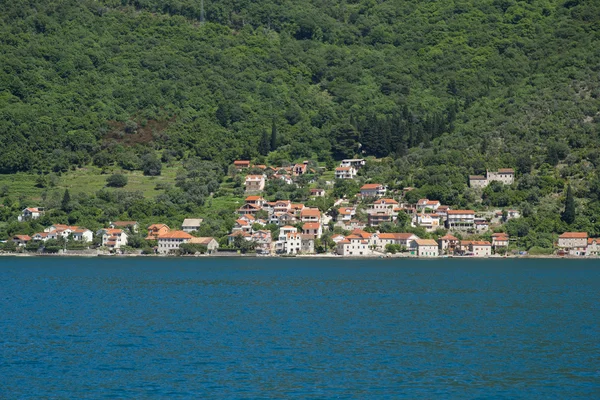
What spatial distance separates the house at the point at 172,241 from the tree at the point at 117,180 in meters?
18.2

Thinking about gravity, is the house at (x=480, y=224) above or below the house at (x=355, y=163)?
below

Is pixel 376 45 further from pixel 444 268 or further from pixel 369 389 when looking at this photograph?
pixel 369 389

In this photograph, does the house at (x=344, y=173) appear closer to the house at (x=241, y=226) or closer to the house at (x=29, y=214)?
the house at (x=241, y=226)

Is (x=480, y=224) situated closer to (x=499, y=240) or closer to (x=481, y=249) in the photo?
(x=481, y=249)

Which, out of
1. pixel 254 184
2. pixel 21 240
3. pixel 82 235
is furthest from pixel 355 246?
pixel 21 240

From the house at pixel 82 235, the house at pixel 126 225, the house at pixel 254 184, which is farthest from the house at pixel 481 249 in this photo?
the house at pixel 82 235

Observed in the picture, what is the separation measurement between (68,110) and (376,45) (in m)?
68.6

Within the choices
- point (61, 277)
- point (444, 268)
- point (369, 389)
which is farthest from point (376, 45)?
point (369, 389)

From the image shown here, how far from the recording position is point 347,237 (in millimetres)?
100188

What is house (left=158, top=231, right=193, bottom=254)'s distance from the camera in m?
101

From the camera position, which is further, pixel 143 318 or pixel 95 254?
pixel 95 254

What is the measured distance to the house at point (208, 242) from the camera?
10050 cm

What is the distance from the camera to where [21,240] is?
102812 mm

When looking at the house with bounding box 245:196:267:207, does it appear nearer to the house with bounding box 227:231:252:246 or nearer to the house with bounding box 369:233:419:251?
the house with bounding box 227:231:252:246
